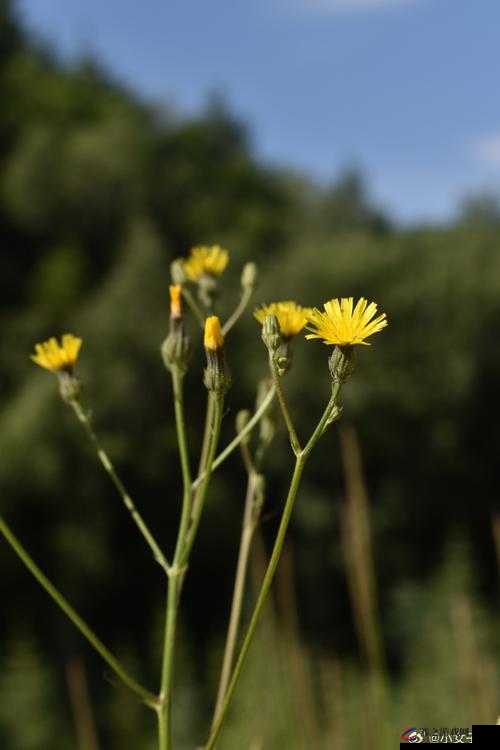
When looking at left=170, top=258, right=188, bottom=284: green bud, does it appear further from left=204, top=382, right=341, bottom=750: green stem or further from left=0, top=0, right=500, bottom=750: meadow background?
left=0, top=0, right=500, bottom=750: meadow background

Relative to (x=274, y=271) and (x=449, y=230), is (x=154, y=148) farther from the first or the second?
(x=449, y=230)

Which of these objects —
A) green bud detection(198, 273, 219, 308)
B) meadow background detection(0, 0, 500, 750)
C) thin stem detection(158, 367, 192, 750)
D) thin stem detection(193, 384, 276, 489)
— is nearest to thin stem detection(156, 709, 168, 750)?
thin stem detection(158, 367, 192, 750)

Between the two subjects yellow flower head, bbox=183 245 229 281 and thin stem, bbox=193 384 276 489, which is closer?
thin stem, bbox=193 384 276 489

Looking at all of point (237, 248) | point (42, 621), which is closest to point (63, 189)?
point (237, 248)

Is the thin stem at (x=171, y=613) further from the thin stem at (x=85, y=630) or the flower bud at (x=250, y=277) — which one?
the flower bud at (x=250, y=277)

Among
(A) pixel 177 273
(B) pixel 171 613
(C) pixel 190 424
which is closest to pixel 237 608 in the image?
(B) pixel 171 613

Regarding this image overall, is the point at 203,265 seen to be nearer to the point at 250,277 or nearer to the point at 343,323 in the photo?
the point at 250,277
